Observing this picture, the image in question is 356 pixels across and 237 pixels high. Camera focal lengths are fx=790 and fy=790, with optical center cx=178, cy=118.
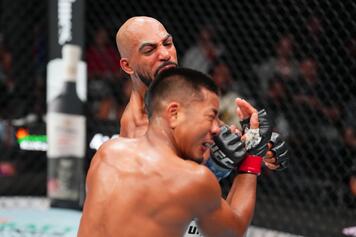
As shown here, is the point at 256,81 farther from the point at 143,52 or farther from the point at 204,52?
the point at 143,52

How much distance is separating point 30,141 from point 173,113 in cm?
353

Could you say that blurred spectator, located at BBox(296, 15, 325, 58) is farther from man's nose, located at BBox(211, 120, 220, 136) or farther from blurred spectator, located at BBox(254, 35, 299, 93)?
man's nose, located at BBox(211, 120, 220, 136)

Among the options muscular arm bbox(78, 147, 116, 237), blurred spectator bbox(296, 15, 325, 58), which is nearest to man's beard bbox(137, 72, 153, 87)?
muscular arm bbox(78, 147, 116, 237)

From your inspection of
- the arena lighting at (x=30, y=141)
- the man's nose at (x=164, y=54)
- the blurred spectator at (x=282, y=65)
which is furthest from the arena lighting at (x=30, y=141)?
the man's nose at (x=164, y=54)

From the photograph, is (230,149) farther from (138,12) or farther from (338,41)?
(138,12)

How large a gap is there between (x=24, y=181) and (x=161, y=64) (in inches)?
116

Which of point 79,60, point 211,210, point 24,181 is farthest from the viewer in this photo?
point 24,181

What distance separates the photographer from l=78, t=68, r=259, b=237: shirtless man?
2.02m

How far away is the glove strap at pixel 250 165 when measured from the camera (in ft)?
7.27

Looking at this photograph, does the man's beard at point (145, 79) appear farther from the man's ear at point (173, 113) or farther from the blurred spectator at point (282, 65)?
the blurred spectator at point (282, 65)

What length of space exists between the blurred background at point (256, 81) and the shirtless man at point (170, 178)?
2331 mm

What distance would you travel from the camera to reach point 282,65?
499 centimetres

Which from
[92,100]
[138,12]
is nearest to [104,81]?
[92,100]

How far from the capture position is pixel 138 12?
556 cm
